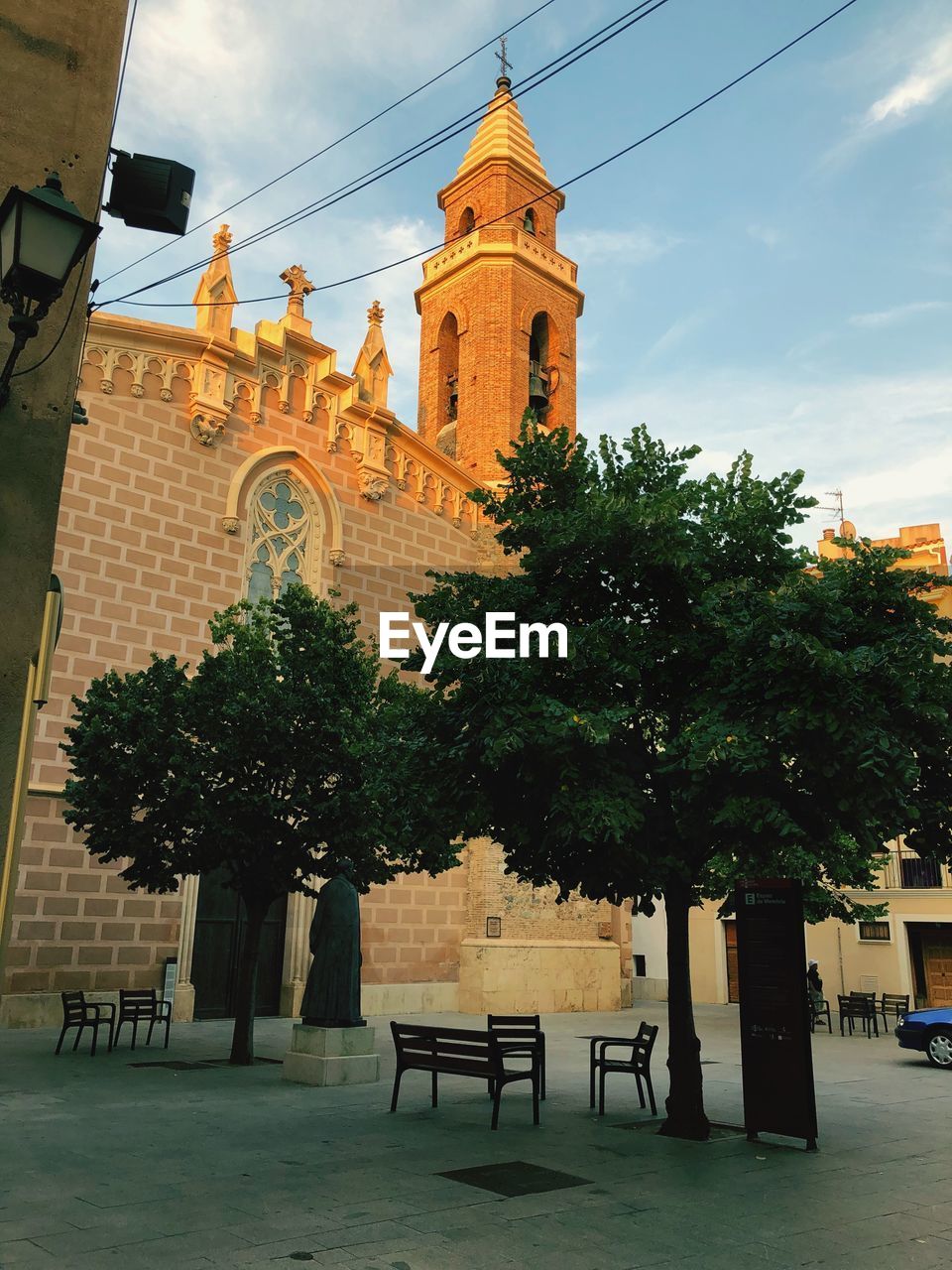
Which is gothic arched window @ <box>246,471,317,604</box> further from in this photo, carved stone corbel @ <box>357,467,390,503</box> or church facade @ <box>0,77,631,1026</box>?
carved stone corbel @ <box>357,467,390,503</box>

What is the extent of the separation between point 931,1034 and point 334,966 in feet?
33.8

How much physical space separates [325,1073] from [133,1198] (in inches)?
229

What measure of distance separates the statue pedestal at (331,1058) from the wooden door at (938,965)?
64.8 ft

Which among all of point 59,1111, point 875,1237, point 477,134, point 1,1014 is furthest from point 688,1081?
point 477,134

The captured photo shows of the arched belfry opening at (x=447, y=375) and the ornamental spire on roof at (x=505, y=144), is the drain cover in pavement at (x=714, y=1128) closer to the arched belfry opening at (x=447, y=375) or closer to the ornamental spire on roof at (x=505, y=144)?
the arched belfry opening at (x=447, y=375)

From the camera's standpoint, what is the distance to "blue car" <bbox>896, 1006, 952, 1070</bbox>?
16.7 meters

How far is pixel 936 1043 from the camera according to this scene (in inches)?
661

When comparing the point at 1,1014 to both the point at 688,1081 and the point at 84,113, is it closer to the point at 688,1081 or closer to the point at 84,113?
the point at 688,1081

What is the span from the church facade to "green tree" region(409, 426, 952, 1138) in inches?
425

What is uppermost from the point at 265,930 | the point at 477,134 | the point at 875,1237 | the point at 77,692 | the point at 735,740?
the point at 477,134

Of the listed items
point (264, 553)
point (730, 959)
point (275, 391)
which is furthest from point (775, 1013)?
point (730, 959)

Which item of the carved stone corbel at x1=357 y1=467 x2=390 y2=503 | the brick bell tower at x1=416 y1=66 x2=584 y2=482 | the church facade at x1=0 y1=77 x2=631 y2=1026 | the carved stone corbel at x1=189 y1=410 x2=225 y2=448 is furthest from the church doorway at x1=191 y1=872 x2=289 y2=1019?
the brick bell tower at x1=416 y1=66 x2=584 y2=482

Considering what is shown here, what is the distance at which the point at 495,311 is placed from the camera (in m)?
30.2

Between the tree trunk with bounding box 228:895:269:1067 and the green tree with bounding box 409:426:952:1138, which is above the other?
the green tree with bounding box 409:426:952:1138
